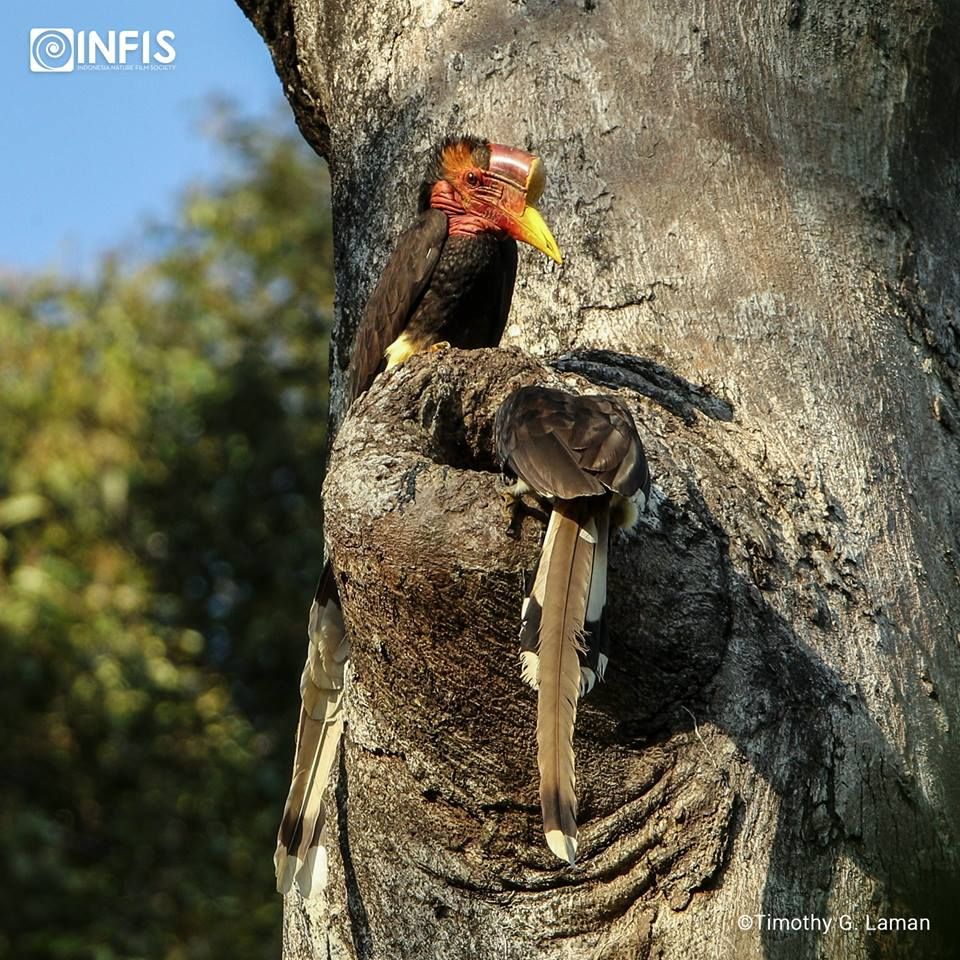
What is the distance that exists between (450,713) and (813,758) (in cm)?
63

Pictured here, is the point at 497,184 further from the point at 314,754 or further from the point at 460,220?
the point at 314,754

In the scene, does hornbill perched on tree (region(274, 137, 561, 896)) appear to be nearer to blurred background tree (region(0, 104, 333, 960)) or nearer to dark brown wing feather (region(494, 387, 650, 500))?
dark brown wing feather (region(494, 387, 650, 500))

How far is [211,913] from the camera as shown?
252 inches

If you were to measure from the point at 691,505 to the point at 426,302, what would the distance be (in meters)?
1.56

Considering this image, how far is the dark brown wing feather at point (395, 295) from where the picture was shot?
11.3ft

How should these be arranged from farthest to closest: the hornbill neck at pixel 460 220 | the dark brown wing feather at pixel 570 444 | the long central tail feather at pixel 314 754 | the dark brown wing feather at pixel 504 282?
1. the dark brown wing feather at pixel 504 282
2. the hornbill neck at pixel 460 220
3. the long central tail feather at pixel 314 754
4. the dark brown wing feather at pixel 570 444

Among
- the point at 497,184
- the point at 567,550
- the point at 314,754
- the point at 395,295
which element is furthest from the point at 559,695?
the point at 395,295

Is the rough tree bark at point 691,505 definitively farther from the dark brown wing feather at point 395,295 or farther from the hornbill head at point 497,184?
the dark brown wing feather at point 395,295

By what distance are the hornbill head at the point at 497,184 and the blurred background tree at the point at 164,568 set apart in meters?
3.75

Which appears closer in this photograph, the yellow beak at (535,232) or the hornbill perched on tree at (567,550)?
the hornbill perched on tree at (567,550)

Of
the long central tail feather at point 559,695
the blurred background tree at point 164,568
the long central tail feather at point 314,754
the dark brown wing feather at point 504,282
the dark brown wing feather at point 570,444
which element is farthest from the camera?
the blurred background tree at point 164,568

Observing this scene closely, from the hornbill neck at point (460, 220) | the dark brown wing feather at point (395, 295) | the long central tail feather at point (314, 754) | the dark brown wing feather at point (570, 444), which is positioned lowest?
the long central tail feather at point (314, 754)

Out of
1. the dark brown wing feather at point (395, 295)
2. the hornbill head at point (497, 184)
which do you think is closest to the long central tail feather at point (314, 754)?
the dark brown wing feather at point (395, 295)

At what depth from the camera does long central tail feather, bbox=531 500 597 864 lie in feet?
6.86
